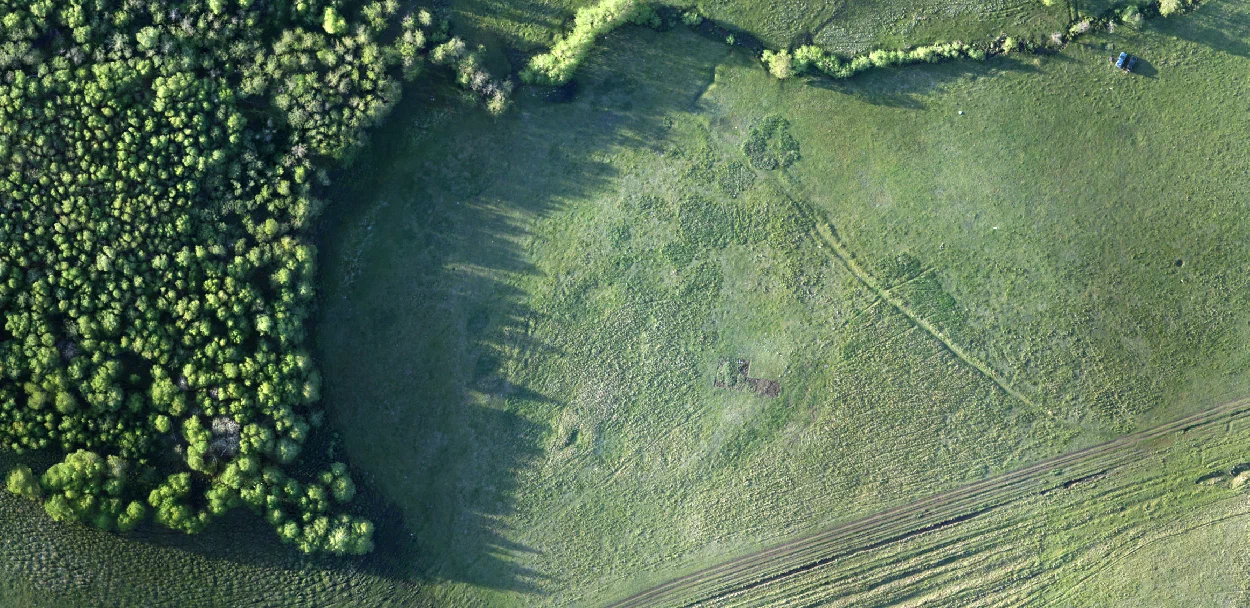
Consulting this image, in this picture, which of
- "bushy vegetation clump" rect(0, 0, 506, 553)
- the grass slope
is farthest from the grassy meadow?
"bushy vegetation clump" rect(0, 0, 506, 553)

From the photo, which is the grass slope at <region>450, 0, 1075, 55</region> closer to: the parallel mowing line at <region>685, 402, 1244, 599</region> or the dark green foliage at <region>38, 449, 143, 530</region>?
the parallel mowing line at <region>685, 402, 1244, 599</region>

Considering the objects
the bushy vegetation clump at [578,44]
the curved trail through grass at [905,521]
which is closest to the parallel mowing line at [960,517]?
the curved trail through grass at [905,521]

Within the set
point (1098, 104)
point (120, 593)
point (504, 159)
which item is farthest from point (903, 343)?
point (120, 593)

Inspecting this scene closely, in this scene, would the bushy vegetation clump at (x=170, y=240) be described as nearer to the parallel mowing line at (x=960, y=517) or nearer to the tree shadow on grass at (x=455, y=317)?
the tree shadow on grass at (x=455, y=317)

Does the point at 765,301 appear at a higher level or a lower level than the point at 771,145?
lower

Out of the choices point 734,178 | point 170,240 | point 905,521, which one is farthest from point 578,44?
point 905,521

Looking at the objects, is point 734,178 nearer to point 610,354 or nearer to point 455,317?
point 610,354
